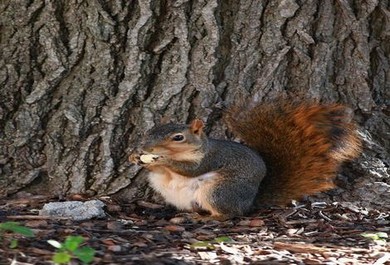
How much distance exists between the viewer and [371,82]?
3.39m

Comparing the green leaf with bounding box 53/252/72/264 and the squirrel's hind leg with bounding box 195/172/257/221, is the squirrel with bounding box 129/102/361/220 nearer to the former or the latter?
the squirrel's hind leg with bounding box 195/172/257/221

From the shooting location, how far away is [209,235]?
2.89 meters

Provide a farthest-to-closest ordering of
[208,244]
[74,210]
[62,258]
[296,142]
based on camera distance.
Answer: [296,142] < [74,210] < [208,244] < [62,258]

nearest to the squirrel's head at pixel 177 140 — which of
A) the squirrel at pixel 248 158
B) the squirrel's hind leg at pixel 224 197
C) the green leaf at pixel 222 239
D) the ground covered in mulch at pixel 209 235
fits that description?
the squirrel at pixel 248 158

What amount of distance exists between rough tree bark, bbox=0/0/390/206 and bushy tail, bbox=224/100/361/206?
4.0 inches

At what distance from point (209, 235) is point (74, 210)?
1.76ft

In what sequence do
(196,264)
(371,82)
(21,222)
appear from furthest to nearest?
(371,82)
(21,222)
(196,264)

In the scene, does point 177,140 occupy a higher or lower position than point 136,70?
lower

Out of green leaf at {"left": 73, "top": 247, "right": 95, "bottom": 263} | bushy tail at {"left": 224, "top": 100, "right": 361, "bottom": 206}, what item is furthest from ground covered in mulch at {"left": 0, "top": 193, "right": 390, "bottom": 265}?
green leaf at {"left": 73, "top": 247, "right": 95, "bottom": 263}

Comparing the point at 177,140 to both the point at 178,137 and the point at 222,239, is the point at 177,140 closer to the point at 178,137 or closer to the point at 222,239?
the point at 178,137

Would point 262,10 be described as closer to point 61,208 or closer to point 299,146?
point 299,146

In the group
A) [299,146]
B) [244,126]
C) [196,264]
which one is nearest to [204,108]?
[244,126]

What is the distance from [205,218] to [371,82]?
92 centimetres

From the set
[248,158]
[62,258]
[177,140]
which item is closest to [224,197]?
[248,158]
